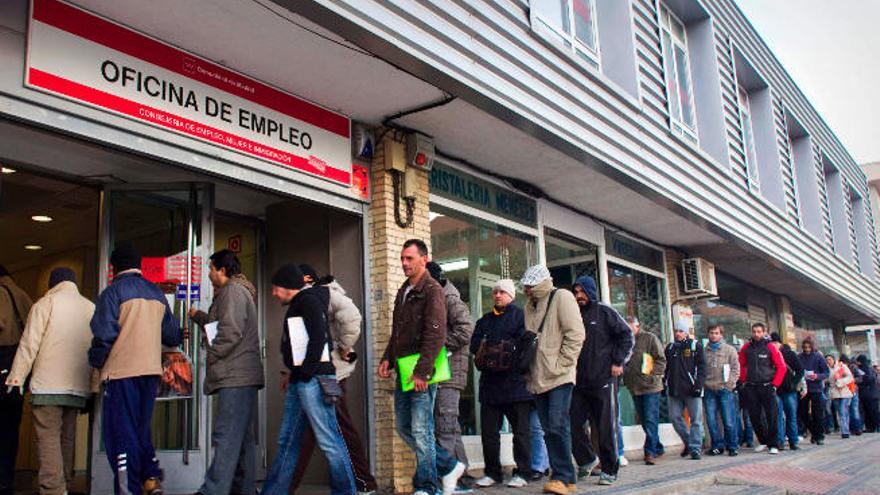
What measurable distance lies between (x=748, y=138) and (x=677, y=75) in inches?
135

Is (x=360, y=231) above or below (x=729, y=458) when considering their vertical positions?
above

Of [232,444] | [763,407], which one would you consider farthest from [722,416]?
[232,444]

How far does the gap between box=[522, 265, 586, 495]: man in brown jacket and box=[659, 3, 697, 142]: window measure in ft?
19.1

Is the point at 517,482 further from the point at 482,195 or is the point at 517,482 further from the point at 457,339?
the point at 482,195

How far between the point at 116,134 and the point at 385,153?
2.80 metres

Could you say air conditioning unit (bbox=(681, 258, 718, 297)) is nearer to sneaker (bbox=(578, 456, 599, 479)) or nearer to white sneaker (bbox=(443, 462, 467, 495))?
sneaker (bbox=(578, 456, 599, 479))

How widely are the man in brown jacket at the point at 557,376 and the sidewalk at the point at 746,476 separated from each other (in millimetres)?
305

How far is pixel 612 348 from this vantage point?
720 cm

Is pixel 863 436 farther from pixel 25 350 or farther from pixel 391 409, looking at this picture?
pixel 25 350

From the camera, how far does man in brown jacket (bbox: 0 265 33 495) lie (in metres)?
6.14

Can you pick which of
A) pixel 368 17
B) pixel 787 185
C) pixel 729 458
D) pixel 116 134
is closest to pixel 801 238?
pixel 787 185

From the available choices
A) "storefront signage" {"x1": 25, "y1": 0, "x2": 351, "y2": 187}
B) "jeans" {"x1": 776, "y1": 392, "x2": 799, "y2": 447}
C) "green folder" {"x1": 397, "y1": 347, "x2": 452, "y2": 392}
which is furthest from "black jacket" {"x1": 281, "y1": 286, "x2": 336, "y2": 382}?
"jeans" {"x1": 776, "y1": 392, "x2": 799, "y2": 447}

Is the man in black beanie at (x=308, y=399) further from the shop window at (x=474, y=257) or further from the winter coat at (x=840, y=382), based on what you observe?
the winter coat at (x=840, y=382)

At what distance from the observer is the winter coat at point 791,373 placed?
41.9 ft
